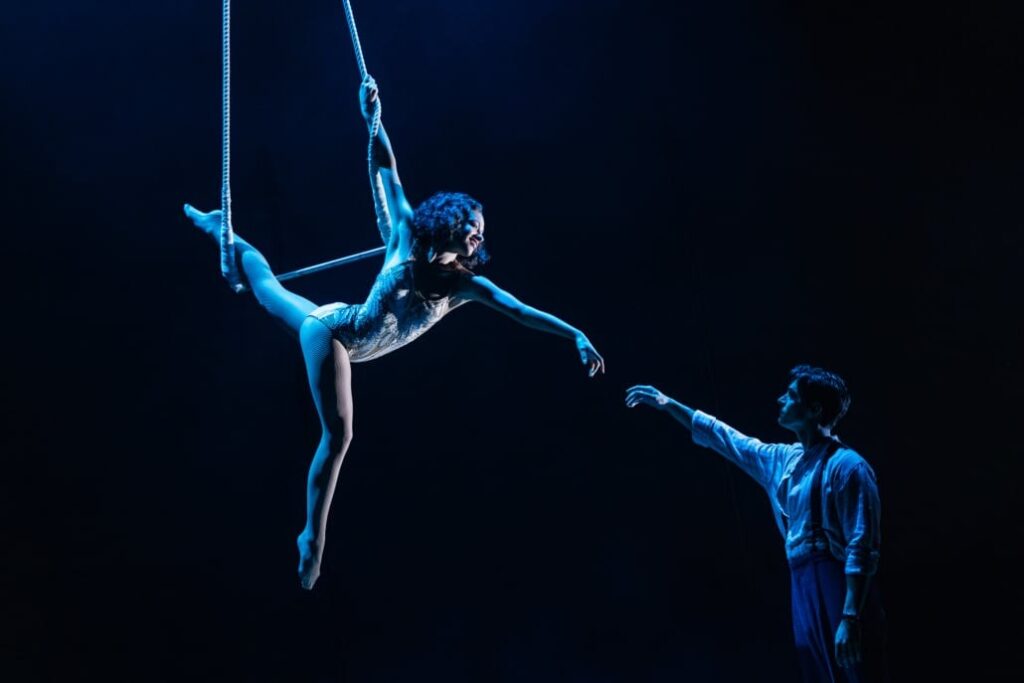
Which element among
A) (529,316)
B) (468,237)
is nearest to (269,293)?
(468,237)

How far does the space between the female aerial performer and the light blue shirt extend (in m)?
0.69

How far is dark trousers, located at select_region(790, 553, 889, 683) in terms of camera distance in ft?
8.57

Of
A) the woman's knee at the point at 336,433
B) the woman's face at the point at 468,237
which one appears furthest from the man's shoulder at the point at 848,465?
the woman's knee at the point at 336,433

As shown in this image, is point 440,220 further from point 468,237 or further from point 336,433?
point 336,433

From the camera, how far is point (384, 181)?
9.68 ft

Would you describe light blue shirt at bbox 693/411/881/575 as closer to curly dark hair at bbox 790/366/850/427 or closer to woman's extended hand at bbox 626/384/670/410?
curly dark hair at bbox 790/366/850/427

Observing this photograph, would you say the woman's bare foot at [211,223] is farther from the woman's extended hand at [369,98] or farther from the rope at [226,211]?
the woman's extended hand at [369,98]

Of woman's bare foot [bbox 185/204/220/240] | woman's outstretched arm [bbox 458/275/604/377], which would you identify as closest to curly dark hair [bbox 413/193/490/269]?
woman's outstretched arm [bbox 458/275/604/377]

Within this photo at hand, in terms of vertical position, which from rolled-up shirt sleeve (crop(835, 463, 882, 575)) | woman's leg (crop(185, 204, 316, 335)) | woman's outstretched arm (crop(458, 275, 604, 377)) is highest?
woman's leg (crop(185, 204, 316, 335))

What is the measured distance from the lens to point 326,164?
4.30 meters

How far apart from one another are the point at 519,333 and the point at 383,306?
4.98 feet

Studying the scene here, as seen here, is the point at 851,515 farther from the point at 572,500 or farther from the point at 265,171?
the point at 265,171

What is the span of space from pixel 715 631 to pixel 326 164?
2.73 m

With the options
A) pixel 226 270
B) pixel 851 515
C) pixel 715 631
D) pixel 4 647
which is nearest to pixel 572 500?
pixel 715 631
